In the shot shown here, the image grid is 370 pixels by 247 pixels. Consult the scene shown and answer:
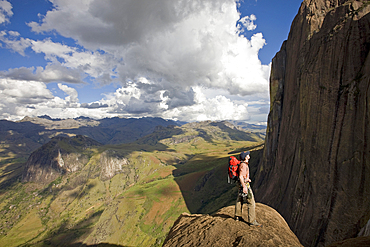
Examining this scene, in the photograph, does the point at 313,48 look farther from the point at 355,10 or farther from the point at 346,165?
the point at 346,165

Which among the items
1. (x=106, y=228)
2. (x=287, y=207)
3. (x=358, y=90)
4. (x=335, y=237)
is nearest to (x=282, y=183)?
(x=287, y=207)

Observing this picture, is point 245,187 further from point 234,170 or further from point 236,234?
point 236,234

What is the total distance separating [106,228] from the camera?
166125 millimetres

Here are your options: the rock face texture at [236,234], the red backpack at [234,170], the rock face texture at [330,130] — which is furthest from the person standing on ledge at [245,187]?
the rock face texture at [330,130]

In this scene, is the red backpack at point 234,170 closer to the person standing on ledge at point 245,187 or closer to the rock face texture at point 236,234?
the person standing on ledge at point 245,187

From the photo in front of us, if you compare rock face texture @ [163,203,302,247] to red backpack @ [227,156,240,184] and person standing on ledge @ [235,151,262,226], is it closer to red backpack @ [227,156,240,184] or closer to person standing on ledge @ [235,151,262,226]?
person standing on ledge @ [235,151,262,226]

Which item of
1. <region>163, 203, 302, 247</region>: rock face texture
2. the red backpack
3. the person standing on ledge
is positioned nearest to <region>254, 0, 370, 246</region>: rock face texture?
<region>163, 203, 302, 247</region>: rock face texture

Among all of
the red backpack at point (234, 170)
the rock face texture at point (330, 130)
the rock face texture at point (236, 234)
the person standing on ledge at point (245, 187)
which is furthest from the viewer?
the rock face texture at point (330, 130)

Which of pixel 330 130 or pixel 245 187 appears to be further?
pixel 330 130

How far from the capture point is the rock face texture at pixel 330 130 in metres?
27.1

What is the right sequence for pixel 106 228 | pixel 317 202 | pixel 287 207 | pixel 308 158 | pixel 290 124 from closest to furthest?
pixel 317 202
pixel 308 158
pixel 287 207
pixel 290 124
pixel 106 228

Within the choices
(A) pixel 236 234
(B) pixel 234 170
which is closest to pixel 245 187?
(B) pixel 234 170

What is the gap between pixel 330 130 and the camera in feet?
108

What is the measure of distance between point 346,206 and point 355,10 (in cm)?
3839
